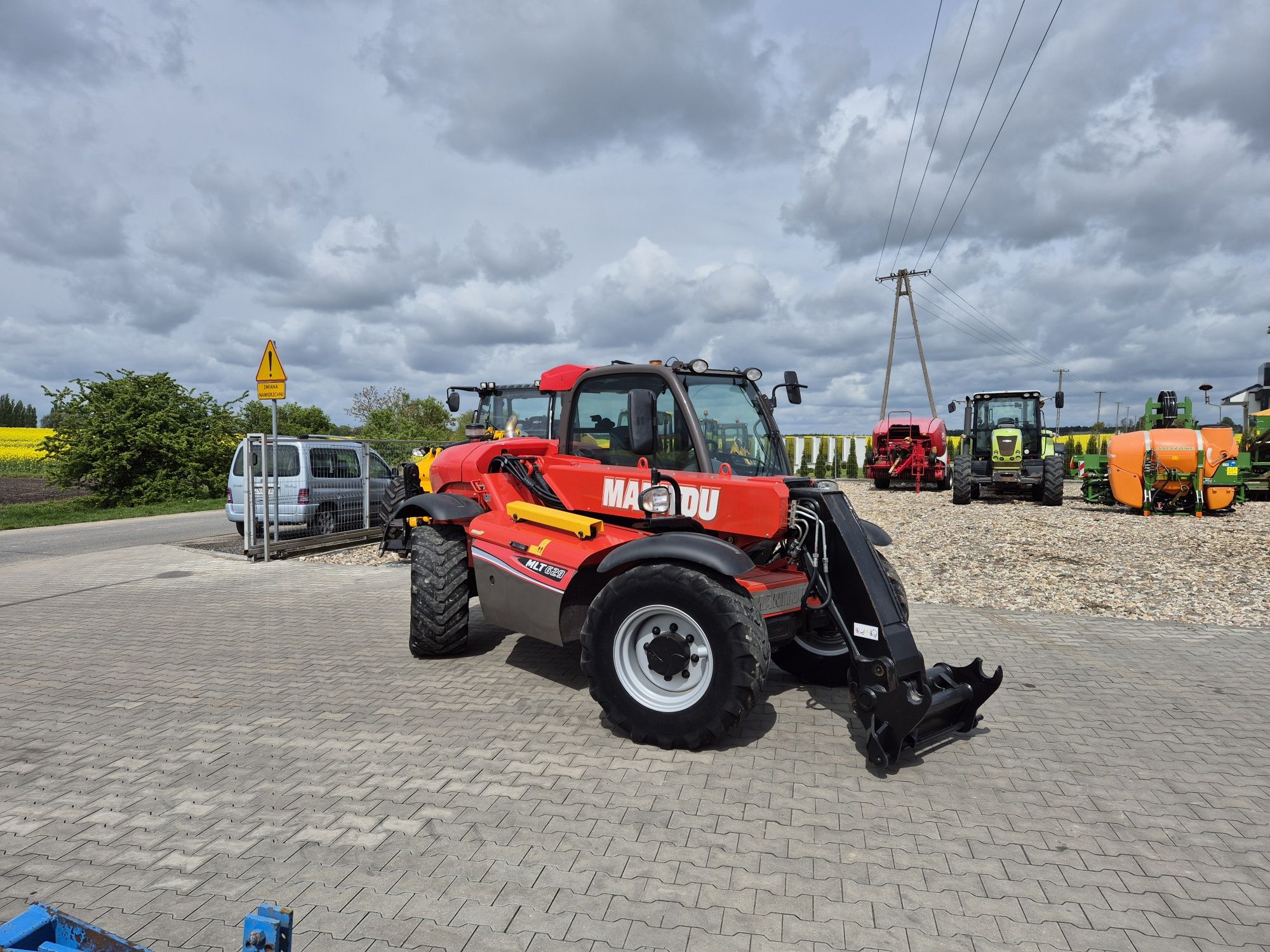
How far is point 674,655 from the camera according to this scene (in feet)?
14.8

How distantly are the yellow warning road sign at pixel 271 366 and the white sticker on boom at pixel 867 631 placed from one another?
9.74m

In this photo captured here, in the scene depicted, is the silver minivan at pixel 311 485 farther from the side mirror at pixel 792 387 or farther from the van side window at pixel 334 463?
the side mirror at pixel 792 387

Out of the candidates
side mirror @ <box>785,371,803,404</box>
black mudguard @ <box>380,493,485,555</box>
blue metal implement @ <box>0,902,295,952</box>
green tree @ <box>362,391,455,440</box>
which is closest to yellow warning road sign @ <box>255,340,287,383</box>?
black mudguard @ <box>380,493,485,555</box>

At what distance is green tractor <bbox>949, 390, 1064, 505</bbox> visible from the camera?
63.0 feet

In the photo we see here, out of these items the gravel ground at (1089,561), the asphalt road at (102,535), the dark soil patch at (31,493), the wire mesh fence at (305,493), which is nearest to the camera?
the gravel ground at (1089,561)

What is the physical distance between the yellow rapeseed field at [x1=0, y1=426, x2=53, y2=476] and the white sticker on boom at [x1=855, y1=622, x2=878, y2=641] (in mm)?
33857

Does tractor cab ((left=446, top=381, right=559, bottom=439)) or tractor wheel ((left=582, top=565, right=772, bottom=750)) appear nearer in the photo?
tractor wheel ((left=582, top=565, right=772, bottom=750))

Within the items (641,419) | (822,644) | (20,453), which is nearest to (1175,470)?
(822,644)

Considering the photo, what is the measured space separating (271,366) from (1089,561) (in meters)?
11.7

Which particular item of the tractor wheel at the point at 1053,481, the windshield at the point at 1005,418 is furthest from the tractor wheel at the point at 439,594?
the windshield at the point at 1005,418

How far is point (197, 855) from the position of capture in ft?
11.0

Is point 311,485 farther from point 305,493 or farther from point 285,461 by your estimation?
point 285,461

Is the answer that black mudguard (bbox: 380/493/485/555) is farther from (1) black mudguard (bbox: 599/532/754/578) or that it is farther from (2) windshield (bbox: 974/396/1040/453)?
(2) windshield (bbox: 974/396/1040/453)

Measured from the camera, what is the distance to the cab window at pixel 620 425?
16.8 ft
